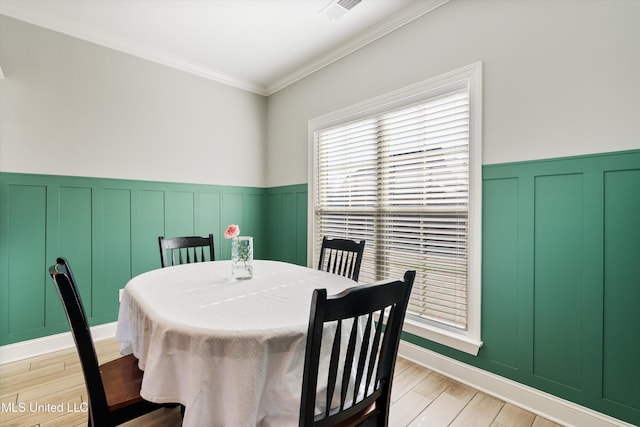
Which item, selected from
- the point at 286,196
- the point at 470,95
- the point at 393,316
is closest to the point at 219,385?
the point at 393,316

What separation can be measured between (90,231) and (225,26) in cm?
221

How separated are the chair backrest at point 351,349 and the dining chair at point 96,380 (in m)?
0.75

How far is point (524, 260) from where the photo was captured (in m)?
1.84

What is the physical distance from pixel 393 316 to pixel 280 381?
1.43ft

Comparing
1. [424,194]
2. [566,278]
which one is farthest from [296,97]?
[566,278]

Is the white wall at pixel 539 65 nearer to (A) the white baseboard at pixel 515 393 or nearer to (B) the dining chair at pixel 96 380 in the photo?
(A) the white baseboard at pixel 515 393

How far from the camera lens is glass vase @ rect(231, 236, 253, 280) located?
1.71 metres

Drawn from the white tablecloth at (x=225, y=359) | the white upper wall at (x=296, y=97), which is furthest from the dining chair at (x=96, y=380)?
the white upper wall at (x=296, y=97)

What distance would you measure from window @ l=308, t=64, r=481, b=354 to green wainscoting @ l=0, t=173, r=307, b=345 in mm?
909

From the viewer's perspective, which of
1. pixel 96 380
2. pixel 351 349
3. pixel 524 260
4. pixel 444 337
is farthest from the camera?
pixel 444 337

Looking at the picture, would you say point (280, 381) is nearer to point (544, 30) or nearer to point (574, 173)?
point (574, 173)

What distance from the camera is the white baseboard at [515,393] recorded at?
1607 mm

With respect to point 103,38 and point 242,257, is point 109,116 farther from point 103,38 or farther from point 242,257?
point 242,257

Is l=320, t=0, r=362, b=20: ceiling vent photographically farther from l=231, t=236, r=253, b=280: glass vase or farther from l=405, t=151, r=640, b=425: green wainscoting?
l=231, t=236, r=253, b=280: glass vase
